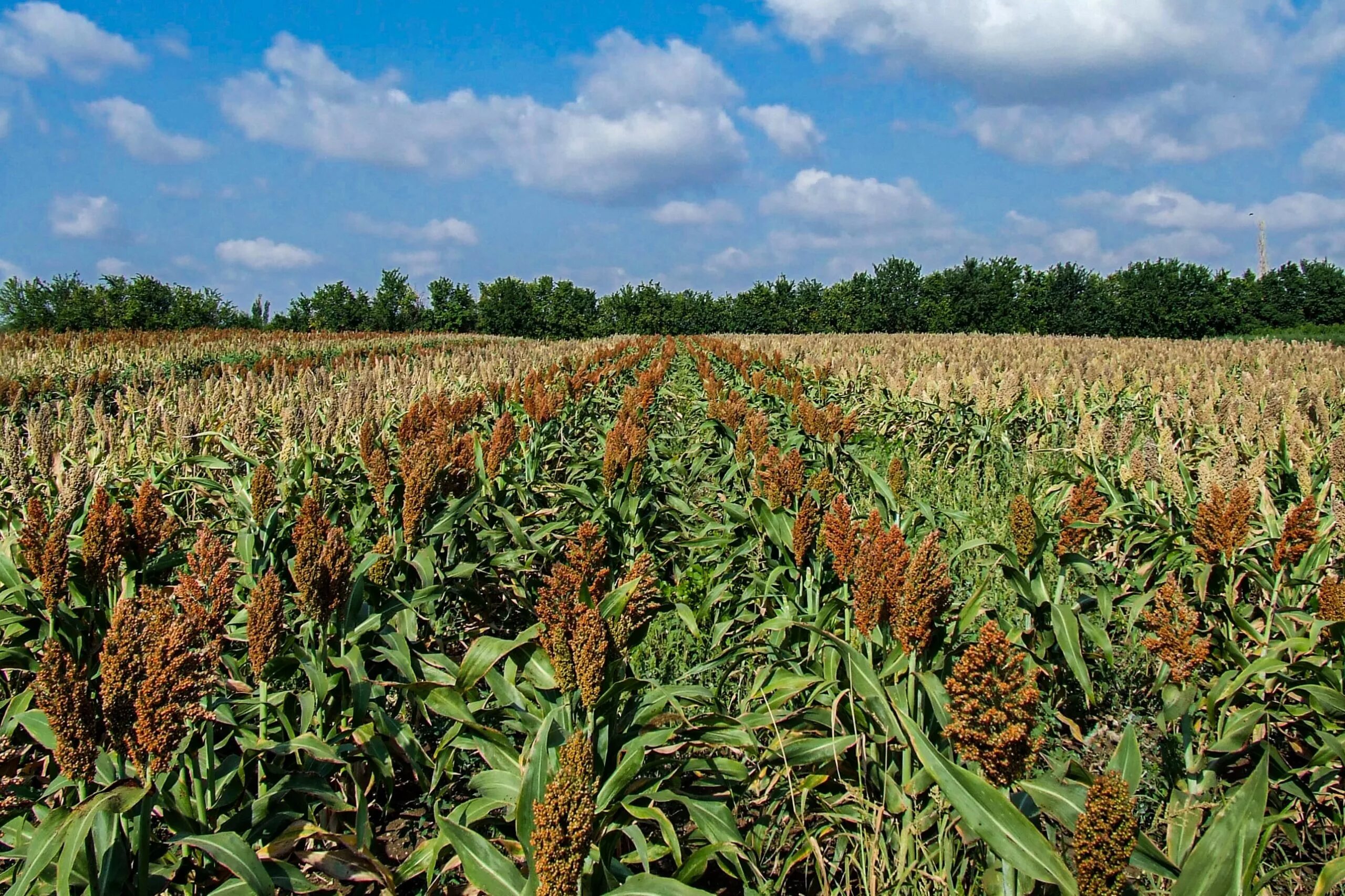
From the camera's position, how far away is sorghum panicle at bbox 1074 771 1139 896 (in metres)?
1.26

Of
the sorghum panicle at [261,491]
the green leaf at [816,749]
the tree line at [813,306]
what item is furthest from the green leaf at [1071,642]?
the tree line at [813,306]

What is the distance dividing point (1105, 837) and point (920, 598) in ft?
2.20

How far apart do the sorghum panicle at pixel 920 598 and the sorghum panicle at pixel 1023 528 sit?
599 mm

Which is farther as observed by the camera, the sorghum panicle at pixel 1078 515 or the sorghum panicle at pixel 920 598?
the sorghum panicle at pixel 1078 515

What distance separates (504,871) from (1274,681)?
2459mm

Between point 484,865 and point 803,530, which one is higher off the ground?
point 803,530

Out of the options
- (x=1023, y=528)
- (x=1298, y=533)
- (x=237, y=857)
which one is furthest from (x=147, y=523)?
(x=1298, y=533)

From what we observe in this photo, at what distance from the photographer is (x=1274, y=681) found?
8.07ft

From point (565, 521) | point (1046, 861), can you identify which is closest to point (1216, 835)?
point (1046, 861)

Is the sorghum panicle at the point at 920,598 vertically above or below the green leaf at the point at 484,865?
above

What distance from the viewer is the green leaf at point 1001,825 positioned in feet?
4.84

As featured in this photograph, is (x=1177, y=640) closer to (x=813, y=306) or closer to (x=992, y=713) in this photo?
(x=992, y=713)

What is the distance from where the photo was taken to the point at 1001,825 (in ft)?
5.04

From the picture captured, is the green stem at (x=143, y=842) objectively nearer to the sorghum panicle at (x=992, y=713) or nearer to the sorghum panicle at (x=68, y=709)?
the sorghum panicle at (x=68, y=709)
